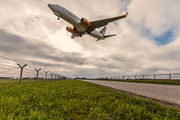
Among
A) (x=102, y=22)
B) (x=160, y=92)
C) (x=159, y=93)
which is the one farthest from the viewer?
(x=102, y=22)

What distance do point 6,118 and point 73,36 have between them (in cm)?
2881

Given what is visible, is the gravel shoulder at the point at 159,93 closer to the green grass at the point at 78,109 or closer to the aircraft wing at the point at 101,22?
the green grass at the point at 78,109

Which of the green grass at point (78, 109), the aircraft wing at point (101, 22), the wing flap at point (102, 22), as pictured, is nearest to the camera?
the green grass at point (78, 109)

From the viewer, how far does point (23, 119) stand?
5.36ft

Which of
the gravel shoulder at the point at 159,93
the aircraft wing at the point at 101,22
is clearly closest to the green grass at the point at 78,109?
the gravel shoulder at the point at 159,93

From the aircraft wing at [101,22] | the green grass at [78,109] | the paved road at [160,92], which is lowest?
the paved road at [160,92]

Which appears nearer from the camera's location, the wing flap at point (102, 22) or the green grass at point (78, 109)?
the green grass at point (78, 109)

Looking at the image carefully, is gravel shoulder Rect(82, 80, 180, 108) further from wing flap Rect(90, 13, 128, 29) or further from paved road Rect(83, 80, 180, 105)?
wing flap Rect(90, 13, 128, 29)

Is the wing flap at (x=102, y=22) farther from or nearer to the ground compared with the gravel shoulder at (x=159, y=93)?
farther from the ground

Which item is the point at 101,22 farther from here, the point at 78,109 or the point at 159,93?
the point at 78,109

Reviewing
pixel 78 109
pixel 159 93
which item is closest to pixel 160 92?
pixel 159 93

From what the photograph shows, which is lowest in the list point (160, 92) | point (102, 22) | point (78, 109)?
point (160, 92)

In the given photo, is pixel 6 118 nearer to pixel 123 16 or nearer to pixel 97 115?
pixel 97 115

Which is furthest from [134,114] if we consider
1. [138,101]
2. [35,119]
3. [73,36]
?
[73,36]
